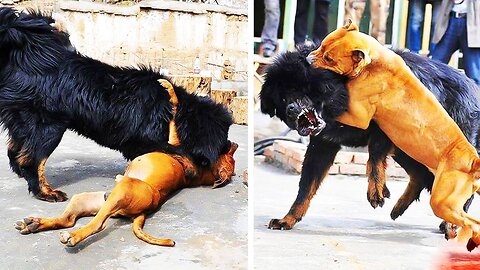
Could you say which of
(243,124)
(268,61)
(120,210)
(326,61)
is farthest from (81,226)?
(243,124)

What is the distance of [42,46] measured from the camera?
325 cm

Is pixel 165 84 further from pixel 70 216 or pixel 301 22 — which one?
pixel 301 22

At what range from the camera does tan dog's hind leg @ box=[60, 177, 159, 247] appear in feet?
8.54

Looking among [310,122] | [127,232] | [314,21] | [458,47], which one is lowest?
[127,232]

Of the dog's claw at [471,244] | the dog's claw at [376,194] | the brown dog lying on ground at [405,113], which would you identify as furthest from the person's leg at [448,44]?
the dog's claw at [471,244]

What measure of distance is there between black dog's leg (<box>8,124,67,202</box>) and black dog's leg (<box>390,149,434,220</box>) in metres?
1.75

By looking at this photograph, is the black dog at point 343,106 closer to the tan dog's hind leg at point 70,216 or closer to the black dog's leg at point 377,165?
the black dog's leg at point 377,165

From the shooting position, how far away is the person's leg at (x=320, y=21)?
2.51m

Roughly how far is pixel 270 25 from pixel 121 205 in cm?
106

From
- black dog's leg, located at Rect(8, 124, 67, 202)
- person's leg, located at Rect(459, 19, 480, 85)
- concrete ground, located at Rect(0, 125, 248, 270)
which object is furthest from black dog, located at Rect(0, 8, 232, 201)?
person's leg, located at Rect(459, 19, 480, 85)

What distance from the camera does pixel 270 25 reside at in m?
2.62

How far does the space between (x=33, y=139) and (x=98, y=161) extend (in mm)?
963

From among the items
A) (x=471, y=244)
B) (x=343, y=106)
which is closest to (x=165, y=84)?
(x=343, y=106)

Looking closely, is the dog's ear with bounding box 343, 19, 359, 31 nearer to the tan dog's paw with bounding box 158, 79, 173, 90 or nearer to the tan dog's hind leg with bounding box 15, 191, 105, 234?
the tan dog's paw with bounding box 158, 79, 173, 90
